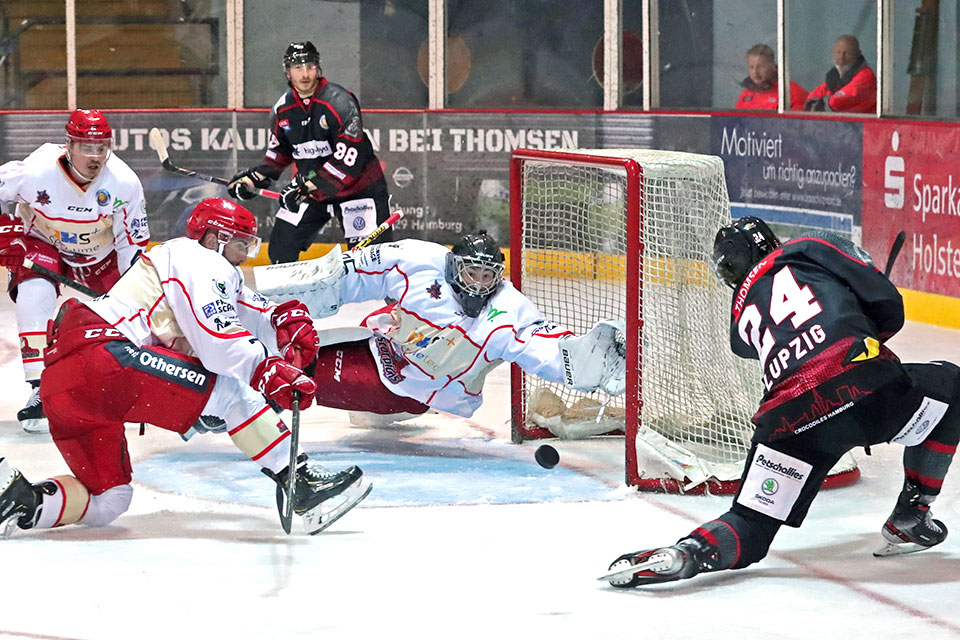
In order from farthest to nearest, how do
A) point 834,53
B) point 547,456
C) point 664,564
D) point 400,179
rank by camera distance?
point 400,179 < point 834,53 < point 547,456 < point 664,564

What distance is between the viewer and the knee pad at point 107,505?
3.65 m

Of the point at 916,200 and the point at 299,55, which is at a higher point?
the point at 299,55

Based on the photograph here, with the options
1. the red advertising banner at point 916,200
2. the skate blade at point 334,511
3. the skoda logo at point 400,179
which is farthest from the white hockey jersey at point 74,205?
the skoda logo at point 400,179

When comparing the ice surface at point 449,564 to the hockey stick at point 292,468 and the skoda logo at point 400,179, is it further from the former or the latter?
the skoda logo at point 400,179

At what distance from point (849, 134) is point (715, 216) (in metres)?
3.05

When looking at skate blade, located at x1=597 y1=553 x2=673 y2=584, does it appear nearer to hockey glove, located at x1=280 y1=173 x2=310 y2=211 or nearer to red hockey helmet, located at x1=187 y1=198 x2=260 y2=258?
red hockey helmet, located at x1=187 y1=198 x2=260 y2=258

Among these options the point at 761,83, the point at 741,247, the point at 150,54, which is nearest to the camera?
the point at 741,247

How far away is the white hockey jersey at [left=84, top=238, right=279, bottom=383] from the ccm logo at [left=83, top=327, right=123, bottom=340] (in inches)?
0.7

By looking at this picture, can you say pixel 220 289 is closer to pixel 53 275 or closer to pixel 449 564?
pixel 449 564

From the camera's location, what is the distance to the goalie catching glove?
14.3 feet

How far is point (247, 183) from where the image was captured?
6.39 meters

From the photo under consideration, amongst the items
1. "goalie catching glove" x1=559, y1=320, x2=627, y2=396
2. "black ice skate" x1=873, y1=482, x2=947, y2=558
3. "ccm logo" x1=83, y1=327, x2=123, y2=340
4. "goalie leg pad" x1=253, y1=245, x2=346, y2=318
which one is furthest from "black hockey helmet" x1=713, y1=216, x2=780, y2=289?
"goalie leg pad" x1=253, y1=245, x2=346, y2=318

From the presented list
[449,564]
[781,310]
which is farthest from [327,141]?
[781,310]

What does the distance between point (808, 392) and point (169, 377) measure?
149 centimetres
